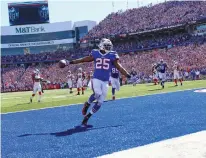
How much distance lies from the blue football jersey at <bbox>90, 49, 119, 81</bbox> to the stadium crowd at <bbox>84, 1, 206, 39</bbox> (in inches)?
1764

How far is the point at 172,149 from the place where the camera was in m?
5.22

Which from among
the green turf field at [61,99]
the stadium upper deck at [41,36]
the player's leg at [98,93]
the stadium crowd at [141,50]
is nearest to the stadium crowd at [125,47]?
the stadium crowd at [141,50]

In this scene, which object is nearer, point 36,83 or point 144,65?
point 36,83

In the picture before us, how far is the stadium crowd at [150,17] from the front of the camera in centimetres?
5475

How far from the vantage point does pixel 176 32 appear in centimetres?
5684

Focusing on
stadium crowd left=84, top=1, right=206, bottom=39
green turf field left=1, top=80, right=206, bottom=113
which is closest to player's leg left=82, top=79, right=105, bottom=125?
green turf field left=1, top=80, right=206, bottom=113

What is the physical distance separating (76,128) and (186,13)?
50.1 meters

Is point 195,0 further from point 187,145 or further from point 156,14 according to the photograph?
point 187,145

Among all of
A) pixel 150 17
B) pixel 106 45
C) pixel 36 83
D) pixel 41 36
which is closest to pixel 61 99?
pixel 36 83

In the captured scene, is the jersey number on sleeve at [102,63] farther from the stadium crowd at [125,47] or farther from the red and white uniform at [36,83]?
the stadium crowd at [125,47]

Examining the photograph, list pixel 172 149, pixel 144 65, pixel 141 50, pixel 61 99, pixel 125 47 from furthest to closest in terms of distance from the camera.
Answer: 1. pixel 125 47
2. pixel 141 50
3. pixel 144 65
4. pixel 61 99
5. pixel 172 149

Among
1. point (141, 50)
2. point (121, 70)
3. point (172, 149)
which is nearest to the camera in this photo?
point (172, 149)

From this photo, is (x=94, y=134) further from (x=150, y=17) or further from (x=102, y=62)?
(x=150, y=17)

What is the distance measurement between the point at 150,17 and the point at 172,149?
5777cm
